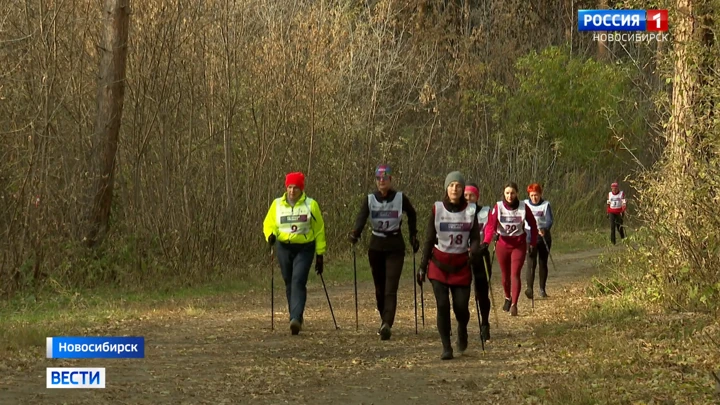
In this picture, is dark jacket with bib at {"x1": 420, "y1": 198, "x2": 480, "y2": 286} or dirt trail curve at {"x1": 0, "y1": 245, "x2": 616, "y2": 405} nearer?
dirt trail curve at {"x1": 0, "y1": 245, "x2": 616, "y2": 405}

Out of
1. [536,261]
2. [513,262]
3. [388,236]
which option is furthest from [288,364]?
[536,261]

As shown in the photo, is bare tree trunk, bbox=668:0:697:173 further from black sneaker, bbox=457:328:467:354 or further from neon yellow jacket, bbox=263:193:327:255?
Result: neon yellow jacket, bbox=263:193:327:255

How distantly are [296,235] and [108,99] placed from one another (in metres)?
7.43

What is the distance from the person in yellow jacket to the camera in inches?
601

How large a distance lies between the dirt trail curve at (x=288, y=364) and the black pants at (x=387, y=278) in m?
0.35

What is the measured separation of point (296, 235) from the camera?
15.3 meters

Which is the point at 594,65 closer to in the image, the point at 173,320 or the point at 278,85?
the point at 278,85

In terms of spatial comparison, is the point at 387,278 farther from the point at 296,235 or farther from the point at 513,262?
the point at 513,262

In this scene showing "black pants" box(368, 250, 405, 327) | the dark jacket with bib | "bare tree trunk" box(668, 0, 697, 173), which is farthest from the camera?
"bare tree trunk" box(668, 0, 697, 173)

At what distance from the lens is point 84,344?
14086mm

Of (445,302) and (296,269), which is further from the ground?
(296,269)

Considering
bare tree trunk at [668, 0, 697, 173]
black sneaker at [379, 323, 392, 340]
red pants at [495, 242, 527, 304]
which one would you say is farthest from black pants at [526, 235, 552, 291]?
black sneaker at [379, 323, 392, 340]

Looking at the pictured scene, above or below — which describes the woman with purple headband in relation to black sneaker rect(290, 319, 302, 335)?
above

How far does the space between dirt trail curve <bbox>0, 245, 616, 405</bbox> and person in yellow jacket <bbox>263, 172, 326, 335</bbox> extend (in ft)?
1.61
